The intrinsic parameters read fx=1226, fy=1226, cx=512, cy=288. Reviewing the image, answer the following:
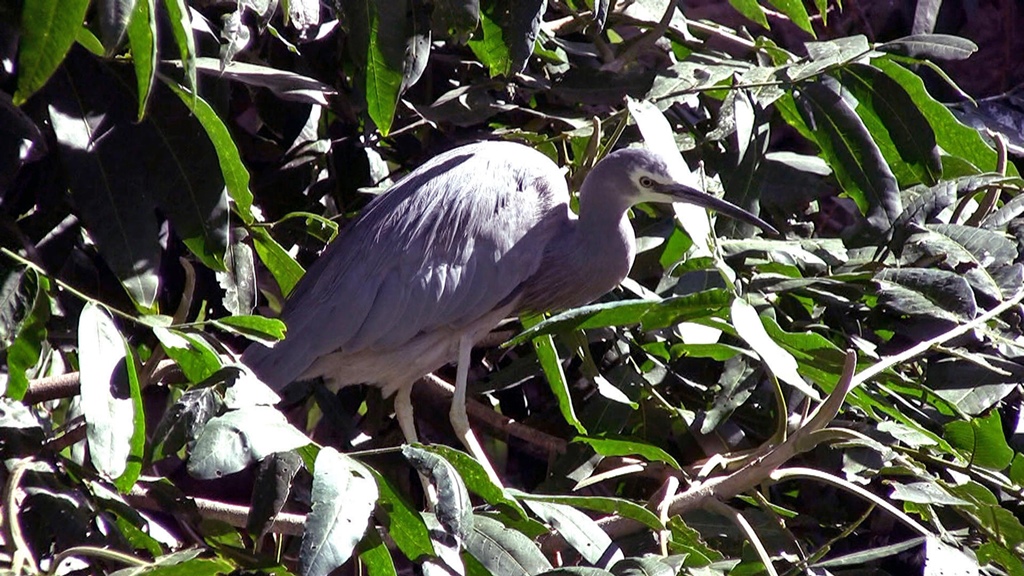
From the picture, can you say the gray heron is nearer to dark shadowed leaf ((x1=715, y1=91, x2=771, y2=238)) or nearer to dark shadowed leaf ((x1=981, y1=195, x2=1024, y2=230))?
dark shadowed leaf ((x1=715, y1=91, x2=771, y2=238))

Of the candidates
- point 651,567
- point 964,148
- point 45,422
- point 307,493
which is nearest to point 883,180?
point 964,148

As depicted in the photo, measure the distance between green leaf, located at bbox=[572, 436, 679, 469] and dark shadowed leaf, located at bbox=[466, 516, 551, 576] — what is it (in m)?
0.46

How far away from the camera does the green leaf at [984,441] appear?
1.98 meters

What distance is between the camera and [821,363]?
198 cm

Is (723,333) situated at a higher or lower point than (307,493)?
higher

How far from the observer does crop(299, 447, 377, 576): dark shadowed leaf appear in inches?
51.2

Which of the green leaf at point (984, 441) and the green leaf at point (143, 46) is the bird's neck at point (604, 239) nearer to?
the green leaf at point (984, 441)

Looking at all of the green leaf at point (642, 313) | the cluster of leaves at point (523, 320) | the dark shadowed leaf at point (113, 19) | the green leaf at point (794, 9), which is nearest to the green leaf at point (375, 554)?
the cluster of leaves at point (523, 320)

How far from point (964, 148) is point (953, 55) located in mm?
224

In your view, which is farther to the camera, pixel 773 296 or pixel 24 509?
pixel 773 296

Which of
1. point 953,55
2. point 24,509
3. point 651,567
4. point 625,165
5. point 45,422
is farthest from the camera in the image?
point 625,165

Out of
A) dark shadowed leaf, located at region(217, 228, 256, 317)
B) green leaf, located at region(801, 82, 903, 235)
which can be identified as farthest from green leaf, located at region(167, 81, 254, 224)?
green leaf, located at region(801, 82, 903, 235)

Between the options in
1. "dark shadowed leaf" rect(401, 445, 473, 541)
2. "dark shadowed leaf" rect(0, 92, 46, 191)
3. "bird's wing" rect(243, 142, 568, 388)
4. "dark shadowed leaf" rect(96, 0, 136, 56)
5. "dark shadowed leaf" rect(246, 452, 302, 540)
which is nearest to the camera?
"dark shadowed leaf" rect(96, 0, 136, 56)

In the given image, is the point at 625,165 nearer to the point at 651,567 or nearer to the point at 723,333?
the point at 723,333
